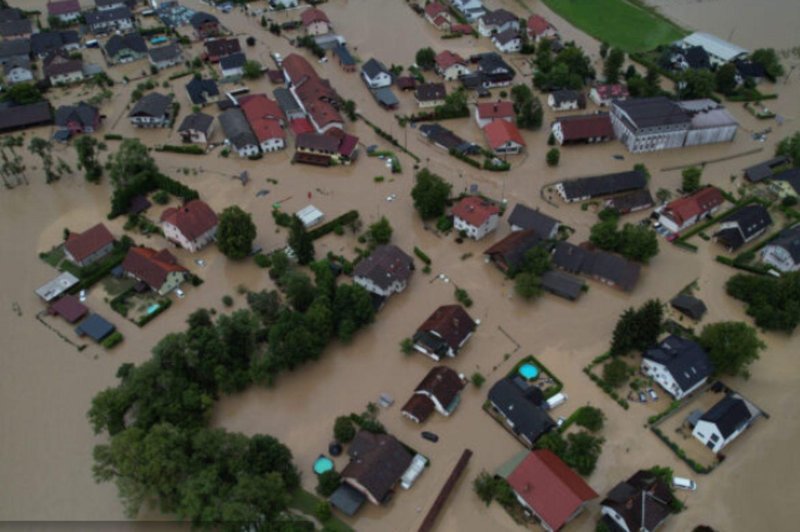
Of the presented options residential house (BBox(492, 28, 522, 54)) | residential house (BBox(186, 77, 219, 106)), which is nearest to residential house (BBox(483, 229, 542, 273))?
residential house (BBox(492, 28, 522, 54))

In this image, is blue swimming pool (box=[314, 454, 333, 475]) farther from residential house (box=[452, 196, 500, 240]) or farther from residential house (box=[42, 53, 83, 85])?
residential house (box=[42, 53, 83, 85])

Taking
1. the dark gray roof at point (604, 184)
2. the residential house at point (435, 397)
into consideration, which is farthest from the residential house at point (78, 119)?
the dark gray roof at point (604, 184)

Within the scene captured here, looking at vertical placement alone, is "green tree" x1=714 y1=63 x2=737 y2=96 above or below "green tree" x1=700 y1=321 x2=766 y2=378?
above

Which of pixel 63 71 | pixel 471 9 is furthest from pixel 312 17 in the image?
pixel 63 71

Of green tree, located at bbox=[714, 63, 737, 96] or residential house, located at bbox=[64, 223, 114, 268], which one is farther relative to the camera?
green tree, located at bbox=[714, 63, 737, 96]

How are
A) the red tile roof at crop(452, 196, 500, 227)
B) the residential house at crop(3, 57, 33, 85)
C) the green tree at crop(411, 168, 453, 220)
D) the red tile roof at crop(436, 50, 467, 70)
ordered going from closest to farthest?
the red tile roof at crop(452, 196, 500, 227) < the green tree at crop(411, 168, 453, 220) < the residential house at crop(3, 57, 33, 85) < the red tile roof at crop(436, 50, 467, 70)

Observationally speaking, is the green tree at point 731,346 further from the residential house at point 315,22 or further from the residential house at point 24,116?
→ the residential house at point 24,116
